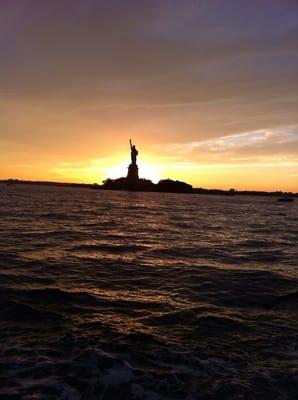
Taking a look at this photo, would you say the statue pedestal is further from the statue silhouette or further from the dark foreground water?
the dark foreground water

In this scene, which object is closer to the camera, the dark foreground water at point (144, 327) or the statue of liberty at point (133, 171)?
the dark foreground water at point (144, 327)

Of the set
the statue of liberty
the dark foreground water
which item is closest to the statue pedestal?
the statue of liberty

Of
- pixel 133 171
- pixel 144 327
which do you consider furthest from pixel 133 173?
pixel 144 327

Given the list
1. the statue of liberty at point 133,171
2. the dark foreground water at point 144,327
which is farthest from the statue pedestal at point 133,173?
the dark foreground water at point 144,327

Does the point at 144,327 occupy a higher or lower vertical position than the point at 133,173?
lower

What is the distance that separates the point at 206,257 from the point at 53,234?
407 inches

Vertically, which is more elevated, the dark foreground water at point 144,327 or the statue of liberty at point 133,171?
the statue of liberty at point 133,171

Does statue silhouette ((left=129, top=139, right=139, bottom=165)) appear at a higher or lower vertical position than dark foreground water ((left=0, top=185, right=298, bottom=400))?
higher

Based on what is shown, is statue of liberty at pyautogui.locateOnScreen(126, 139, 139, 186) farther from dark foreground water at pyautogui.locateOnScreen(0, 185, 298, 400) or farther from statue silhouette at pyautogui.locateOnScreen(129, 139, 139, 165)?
dark foreground water at pyautogui.locateOnScreen(0, 185, 298, 400)

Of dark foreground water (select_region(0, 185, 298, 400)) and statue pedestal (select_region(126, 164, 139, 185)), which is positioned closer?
dark foreground water (select_region(0, 185, 298, 400))

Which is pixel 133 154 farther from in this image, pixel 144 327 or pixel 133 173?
pixel 144 327

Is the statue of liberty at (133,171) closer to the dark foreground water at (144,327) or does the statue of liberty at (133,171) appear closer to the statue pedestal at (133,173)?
the statue pedestal at (133,173)

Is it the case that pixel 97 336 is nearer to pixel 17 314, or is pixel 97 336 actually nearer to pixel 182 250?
pixel 17 314

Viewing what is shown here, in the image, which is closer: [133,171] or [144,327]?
[144,327]
